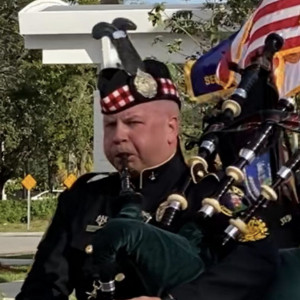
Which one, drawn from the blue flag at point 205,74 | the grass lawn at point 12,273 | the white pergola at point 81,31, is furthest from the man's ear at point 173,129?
the grass lawn at point 12,273

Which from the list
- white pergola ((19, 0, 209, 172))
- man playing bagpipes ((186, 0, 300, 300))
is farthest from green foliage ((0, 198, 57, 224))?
man playing bagpipes ((186, 0, 300, 300))

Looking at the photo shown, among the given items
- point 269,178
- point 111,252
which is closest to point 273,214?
point 269,178

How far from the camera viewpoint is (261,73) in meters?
3.21

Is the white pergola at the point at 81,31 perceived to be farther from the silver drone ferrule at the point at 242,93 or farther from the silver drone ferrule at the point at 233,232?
the silver drone ferrule at the point at 233,232

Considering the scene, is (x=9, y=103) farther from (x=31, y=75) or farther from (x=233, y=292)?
A: (x=233, y=292)

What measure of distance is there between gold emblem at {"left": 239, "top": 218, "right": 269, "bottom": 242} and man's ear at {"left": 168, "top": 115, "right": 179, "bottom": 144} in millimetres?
406

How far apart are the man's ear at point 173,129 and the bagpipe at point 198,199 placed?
0.09 metres

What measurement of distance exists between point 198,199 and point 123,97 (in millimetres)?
413

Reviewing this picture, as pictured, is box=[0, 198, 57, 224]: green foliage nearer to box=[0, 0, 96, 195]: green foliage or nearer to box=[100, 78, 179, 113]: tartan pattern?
box=[0, 0, 96, 195]: green foliage

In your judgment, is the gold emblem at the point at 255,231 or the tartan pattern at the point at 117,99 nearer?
the gold emblem at the point at 255,231

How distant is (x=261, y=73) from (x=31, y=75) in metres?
30.0

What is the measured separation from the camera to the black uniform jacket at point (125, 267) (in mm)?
2830

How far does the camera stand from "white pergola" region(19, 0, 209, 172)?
38.5ft

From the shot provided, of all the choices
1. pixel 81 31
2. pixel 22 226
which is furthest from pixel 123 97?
pixel 22 226
